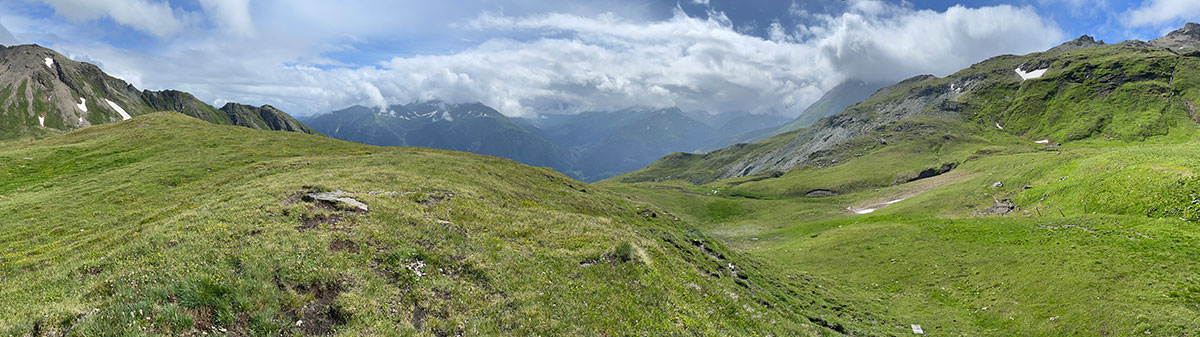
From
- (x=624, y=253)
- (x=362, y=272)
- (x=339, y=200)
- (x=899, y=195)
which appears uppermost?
(x=339, y=200)

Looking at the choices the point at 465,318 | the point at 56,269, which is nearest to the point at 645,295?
the point at 465,318

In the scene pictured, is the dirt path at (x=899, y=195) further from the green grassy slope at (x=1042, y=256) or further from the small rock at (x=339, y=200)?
the small rock at (x=339, y=200)

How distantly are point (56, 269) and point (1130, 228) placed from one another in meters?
63.9

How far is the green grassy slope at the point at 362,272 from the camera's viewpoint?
1112 centimetres

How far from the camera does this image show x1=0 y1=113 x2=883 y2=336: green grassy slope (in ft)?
36.5

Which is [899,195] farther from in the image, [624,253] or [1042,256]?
[624,253]

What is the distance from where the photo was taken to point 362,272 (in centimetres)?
1498

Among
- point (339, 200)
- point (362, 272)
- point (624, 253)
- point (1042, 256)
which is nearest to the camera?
point (362, 272)

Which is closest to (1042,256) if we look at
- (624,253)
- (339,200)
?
(624,253)

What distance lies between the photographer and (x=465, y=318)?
45.4ft

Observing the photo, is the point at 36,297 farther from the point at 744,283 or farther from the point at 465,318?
the point at 744,283

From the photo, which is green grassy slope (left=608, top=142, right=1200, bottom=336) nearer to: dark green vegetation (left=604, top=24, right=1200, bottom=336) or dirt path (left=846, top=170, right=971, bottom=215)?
dark green vegetation (left=604, top=24, right=1200, bottom=336)

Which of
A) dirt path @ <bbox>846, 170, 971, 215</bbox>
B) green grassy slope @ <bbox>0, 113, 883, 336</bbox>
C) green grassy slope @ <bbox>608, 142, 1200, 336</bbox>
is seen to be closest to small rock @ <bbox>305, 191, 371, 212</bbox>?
green grassy slope @ <bbox>0, 113, 883, 336</bbox>

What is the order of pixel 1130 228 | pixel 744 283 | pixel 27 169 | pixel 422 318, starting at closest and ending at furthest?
pixel 422 318
pixel 744 283
pixel 1130 228
pixel 27 169
